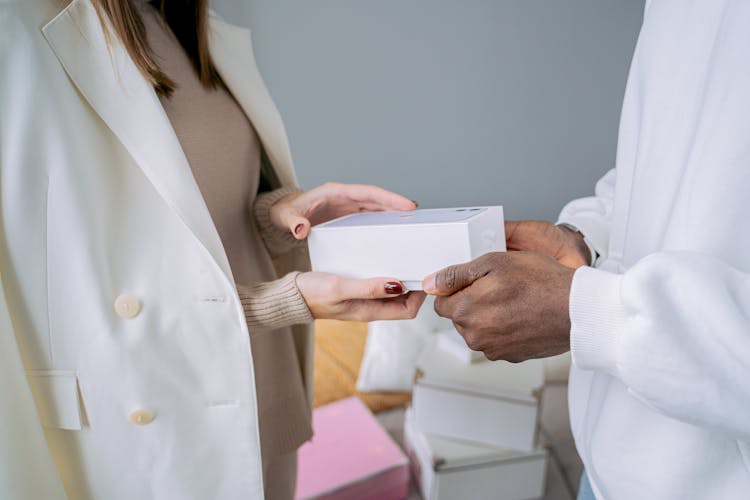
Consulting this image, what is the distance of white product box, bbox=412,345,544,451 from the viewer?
1176 millimetres

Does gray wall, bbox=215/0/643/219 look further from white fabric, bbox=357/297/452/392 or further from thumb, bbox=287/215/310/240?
thumb, bbox=287/215/310/240

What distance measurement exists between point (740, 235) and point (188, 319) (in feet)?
1.83

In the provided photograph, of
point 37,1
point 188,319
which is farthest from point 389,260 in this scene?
point 37,1

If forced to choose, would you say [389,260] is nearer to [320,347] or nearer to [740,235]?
[740,235]

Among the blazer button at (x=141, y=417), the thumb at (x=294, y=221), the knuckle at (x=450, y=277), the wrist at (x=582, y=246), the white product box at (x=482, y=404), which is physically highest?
the thumb at (x=294, y=221)

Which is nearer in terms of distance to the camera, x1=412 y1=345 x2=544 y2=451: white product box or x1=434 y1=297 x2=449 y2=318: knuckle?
x1=434 y1=297 x2=449 y2=318: knuckle

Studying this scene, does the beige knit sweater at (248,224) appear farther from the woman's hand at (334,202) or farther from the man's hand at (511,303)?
the man's hand at (511,303)

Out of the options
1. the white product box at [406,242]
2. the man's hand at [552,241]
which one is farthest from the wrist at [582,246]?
the white product box at [406,242]

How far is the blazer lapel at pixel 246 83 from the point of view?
30.5 inches

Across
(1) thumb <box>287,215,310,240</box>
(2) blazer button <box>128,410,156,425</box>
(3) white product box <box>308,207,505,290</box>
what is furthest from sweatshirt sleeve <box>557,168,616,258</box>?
(2) blazer button <box>128,410,156,425</box>

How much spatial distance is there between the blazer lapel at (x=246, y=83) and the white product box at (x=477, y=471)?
0.78m

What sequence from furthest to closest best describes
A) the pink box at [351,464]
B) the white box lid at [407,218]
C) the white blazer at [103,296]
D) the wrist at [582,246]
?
the pink box at [351,464], the wrist at [582,246], the white box lid at [407,218], the white blazer at [103,296]

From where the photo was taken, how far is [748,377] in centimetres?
37

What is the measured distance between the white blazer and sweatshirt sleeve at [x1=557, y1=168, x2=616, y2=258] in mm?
511
